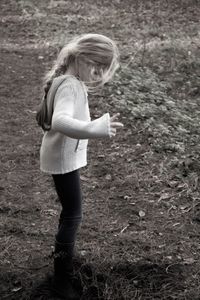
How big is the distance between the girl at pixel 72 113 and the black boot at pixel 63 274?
0.58ft

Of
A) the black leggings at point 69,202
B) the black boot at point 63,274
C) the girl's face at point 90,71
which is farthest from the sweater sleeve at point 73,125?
the black boot at point 63,274

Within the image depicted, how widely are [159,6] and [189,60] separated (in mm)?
6119

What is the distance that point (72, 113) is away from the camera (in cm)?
291

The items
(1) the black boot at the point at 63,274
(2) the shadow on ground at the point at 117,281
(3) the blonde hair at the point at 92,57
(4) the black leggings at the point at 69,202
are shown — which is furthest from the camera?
(2) the shadow on ground at the point at 117,281

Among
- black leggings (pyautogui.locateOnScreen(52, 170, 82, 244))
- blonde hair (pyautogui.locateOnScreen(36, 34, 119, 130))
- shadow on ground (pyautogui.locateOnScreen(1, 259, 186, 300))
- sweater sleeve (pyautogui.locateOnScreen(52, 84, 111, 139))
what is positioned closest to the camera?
sweater sleeve (pyautogui.locateOnScreen(52, 84, 111, 139))

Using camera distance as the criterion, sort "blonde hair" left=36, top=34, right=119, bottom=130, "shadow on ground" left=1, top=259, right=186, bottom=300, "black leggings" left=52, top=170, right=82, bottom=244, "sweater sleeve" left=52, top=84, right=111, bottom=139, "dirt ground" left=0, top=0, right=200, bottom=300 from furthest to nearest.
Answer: "dirt ground" left=0, top=0, right=200, bottom=300
"shadow on ground" left=1, top=259, right=186, bottom=300
"black leggings" left=52, top=170, right=82, bottom=244
"blonde hair" left=36, top=34, right=119, bottom=130
"sweater sleeve" left=52, top=84, right=111, bottom=139

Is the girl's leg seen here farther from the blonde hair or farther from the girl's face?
the girl's face

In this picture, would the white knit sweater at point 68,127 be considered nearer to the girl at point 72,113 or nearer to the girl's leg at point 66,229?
the girl at point 72,113

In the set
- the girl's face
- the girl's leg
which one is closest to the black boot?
the girl's leg

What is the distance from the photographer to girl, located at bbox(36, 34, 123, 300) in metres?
2.86

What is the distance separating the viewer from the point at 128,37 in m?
12.4

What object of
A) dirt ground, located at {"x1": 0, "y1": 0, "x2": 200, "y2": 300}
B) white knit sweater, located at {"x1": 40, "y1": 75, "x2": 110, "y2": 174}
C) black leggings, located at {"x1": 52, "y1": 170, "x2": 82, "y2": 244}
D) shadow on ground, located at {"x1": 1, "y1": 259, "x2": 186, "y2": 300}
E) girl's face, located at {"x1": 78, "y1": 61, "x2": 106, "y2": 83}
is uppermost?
girl's face, located at {"x1": 78, "y1": 61, "x2": 106, "y2": 83}

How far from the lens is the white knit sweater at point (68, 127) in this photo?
9.31 feet

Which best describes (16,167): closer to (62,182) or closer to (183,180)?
(183,180)
